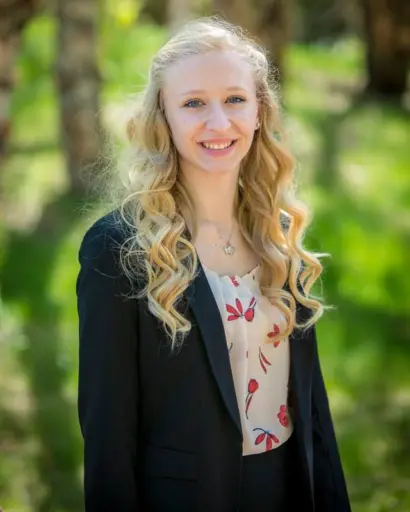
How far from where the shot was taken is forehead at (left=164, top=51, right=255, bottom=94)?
2.48m

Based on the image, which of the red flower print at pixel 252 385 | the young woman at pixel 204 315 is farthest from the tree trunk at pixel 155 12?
the red flower print at pixel 252 385

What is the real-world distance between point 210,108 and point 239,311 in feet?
1.58

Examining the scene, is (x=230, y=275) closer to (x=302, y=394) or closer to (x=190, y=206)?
(x=190, y=206)

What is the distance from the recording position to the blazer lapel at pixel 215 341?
94.3 inches

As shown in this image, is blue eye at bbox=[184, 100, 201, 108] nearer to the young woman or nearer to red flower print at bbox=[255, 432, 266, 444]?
the young woman

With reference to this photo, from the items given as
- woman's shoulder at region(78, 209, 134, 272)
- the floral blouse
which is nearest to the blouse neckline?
the floral blouse

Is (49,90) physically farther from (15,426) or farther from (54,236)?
(15,426)

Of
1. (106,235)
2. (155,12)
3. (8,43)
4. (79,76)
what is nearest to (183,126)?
(106,235)

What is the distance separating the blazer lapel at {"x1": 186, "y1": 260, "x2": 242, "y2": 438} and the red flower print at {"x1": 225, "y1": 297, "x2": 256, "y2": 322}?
6cm

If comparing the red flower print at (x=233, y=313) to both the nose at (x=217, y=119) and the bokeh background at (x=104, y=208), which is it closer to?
the nose at (x=217, y=119)

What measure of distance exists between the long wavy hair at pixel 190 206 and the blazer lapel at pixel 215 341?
0.11 feet

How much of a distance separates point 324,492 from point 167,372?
60 cm

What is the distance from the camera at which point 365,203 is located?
9227 millimetres

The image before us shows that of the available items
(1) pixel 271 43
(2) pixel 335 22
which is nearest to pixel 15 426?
(1) pixel 271 43
